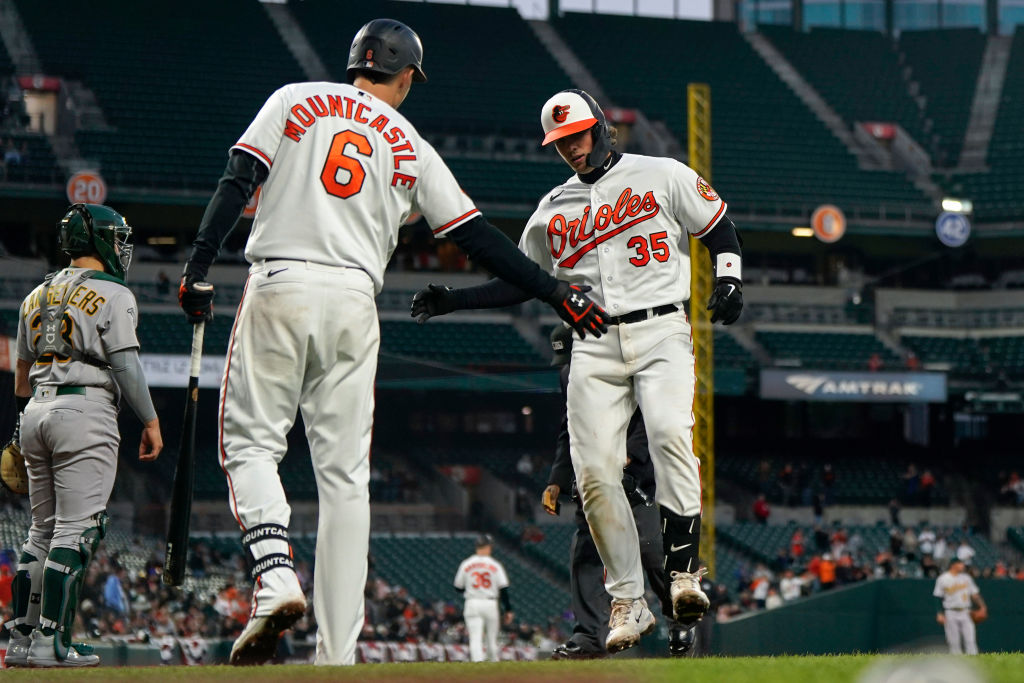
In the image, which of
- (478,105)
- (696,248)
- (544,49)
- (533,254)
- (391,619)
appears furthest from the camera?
(544,49)

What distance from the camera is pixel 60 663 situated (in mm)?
6039

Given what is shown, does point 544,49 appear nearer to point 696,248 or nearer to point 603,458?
point 696,248

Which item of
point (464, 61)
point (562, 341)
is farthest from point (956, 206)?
point (562, 341)

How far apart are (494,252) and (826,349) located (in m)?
30.4

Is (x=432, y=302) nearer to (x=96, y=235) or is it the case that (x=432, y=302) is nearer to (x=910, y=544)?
(x=96, y=235)

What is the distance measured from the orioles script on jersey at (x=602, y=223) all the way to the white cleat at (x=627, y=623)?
1525 millimetres

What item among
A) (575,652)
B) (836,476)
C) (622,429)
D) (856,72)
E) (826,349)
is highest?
(856,72)

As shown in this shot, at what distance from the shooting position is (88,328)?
6.20 meters

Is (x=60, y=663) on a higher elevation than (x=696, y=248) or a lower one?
lower

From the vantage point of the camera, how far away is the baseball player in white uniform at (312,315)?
4652 mm

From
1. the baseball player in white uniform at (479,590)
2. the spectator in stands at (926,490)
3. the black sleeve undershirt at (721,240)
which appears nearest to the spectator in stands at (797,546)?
the spectator in stands at (926,490)

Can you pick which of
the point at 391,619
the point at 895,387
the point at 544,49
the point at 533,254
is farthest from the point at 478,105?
the point at 533,254

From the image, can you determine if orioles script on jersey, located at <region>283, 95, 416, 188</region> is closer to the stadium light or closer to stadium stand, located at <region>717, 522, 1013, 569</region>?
stadium stand, located at <region>717, 522, 1013, 569</region>

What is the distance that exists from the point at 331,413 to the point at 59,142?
30359 mm
